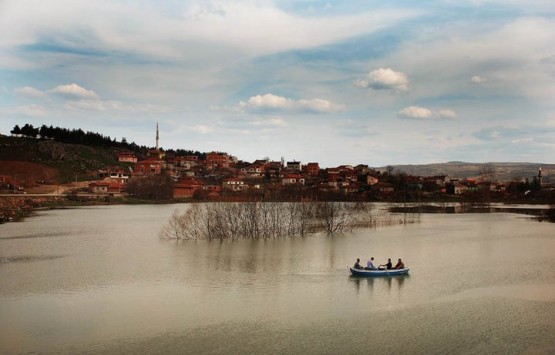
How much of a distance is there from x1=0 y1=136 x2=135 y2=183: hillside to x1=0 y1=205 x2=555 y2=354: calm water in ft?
261

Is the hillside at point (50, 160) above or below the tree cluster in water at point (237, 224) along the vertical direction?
above

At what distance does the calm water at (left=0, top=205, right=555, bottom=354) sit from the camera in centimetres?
1755

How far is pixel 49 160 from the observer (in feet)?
416

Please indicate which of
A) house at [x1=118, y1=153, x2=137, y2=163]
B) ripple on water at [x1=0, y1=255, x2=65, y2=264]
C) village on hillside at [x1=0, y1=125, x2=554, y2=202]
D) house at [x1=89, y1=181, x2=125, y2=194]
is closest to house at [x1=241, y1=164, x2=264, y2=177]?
village on hillside at [x1=0, y1=125, x2=554, y2=202]

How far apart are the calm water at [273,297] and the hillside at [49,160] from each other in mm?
79646

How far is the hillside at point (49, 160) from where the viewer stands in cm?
11438

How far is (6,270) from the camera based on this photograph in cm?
2998

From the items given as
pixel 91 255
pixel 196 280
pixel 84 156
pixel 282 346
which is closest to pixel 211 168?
pixel 84 156

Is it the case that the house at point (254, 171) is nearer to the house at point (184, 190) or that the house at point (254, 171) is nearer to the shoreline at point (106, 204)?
the house at point (184, 190)

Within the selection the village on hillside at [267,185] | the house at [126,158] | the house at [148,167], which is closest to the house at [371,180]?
the village on hillside at [267,185]

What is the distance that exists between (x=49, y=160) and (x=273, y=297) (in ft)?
388

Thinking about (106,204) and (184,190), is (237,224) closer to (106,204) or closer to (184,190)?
(106,204)

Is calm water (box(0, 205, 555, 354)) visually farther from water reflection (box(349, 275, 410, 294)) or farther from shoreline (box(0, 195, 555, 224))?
shoreline (box(0, 195, 555, 224))

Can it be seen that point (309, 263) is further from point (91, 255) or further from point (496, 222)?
point (496, 222)
